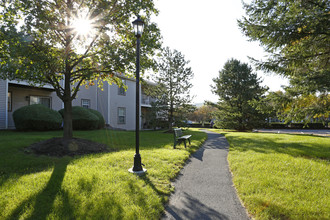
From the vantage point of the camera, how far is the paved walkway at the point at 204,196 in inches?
126

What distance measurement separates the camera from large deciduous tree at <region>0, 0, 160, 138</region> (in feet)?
21.1

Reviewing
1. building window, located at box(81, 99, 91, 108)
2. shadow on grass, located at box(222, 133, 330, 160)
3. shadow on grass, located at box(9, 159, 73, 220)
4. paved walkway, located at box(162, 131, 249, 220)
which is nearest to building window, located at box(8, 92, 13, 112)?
building window, located at box(81, 99, 91, 108)

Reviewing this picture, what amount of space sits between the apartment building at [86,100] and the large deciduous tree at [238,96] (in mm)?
10642

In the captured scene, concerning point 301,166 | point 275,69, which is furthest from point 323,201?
point 275,69

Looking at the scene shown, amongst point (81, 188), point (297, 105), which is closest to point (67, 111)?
point (81, 188)

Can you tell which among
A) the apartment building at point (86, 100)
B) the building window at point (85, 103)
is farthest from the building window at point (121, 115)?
the building window at point (85, 103)

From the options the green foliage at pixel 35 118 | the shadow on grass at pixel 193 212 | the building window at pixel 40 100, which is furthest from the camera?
the building window at pixel 40 100

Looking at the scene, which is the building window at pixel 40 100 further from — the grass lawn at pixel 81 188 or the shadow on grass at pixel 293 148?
the shadow on grass at pixel 293 148

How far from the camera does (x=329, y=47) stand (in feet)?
26.3

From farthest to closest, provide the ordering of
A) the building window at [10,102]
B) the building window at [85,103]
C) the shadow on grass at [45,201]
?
the building window at [85,103] < the building window at [10,102] < the shadow on grass at [45,201]

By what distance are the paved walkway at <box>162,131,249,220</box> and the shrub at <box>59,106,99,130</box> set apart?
1110cm

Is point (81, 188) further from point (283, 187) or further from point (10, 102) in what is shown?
point (10, 102)

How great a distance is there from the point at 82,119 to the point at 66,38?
8117mm

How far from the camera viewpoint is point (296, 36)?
7.51m
